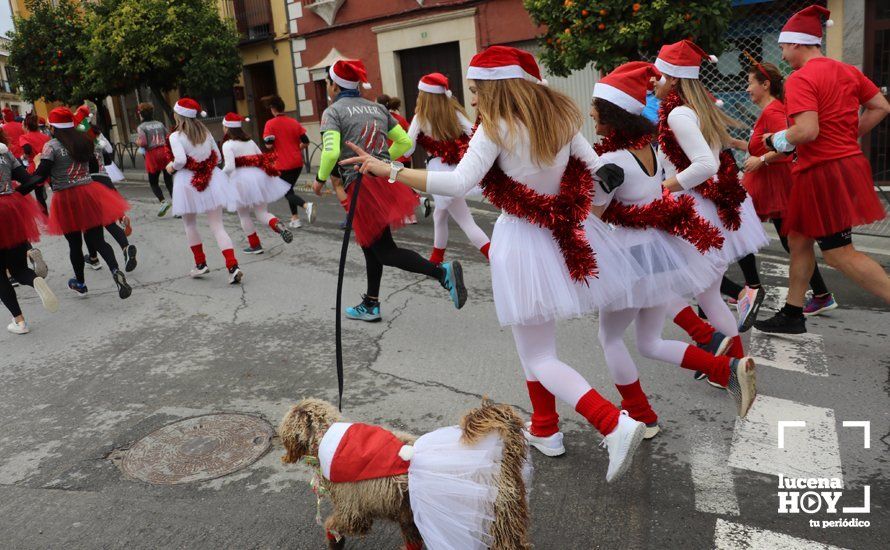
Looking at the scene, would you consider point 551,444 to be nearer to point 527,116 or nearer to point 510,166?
point 510,166

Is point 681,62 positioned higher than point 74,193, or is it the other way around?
point 681,62

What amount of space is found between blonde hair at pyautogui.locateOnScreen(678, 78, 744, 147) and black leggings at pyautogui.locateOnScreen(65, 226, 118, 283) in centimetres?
574

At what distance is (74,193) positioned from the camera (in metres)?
7.34

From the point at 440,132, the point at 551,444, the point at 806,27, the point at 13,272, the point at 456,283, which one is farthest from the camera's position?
the point at 440,132

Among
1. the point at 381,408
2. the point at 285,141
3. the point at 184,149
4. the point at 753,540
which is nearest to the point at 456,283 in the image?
the point at 381,408

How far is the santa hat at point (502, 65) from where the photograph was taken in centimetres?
332

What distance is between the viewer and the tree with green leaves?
1024cm

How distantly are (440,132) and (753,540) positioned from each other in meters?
5.39

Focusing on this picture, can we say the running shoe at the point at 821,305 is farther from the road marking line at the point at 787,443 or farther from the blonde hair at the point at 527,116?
the blonde hair at the point at 527,116

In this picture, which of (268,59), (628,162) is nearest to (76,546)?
(628,162)

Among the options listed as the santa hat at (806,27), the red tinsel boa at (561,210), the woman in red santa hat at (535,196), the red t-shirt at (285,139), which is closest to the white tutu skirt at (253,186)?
the red t-shirt at (285,139)

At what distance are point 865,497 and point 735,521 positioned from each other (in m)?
0.64

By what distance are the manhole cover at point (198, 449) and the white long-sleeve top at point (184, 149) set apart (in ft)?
13.2

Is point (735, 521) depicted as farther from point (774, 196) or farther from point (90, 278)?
point (90, 278)
